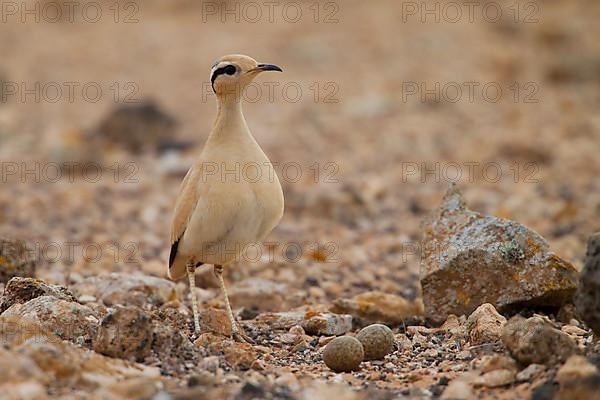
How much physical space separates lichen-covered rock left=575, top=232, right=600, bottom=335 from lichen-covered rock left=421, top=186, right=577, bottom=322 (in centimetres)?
122

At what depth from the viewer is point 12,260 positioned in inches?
291

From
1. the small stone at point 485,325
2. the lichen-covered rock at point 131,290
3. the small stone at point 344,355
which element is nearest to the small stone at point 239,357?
the small stone at point 344,355

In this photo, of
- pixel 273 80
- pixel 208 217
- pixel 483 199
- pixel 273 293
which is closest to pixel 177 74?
pixel 273 80

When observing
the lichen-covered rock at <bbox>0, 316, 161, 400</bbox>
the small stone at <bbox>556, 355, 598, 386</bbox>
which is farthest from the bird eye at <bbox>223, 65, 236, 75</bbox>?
the small stone at <bbox>556, 355, 598, 386</bbox>

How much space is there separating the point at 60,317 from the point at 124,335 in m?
0.70

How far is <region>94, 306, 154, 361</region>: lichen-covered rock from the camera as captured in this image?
5227mm

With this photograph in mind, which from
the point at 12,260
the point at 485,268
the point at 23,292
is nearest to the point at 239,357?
the point at 23,292

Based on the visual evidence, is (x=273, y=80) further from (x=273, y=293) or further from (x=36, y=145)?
(x=273, y=293)

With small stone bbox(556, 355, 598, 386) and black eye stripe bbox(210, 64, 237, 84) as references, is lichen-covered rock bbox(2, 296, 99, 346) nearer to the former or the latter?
black eye stripe bbox(210, 64, 237, 84)

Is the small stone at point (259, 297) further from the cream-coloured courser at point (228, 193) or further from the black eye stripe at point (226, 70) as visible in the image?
the black eye stripe at point (226, 70)

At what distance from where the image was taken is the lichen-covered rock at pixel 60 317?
562 cm

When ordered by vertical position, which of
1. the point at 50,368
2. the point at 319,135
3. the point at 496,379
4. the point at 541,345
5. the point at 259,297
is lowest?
the point at 259,297

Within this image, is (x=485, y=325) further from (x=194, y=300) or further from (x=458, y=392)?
(x=194, y=300)

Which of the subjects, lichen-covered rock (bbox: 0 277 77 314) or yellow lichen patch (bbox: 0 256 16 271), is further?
yellow lichen patch (bbox: 0 256 16 271)
